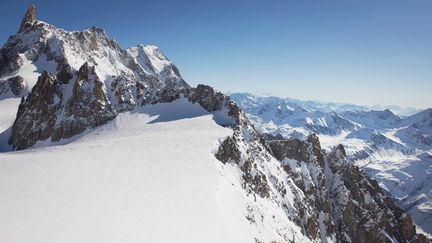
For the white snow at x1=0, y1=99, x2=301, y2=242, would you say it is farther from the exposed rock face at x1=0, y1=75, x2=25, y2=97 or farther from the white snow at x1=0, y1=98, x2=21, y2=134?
the exposed rock face at x1=0, y1=75, x2=25, y2=97

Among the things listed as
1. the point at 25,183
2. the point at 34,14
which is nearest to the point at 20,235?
the point at 25,183

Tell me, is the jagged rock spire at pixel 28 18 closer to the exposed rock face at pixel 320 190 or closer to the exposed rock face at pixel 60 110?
the exposed rock face at pixel 60 110

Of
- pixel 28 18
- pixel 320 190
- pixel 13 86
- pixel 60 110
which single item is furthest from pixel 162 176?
pixel 28 18

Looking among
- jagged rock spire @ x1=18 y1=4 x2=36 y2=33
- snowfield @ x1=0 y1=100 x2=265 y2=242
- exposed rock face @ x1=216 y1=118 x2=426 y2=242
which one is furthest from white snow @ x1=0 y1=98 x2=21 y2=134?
exposed rock face @ x1=216 y1=118 x2=426 y2=242

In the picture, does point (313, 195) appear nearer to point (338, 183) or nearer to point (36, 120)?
point (338, 183)

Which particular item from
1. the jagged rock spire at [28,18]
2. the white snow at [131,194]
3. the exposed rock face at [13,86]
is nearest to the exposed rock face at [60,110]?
the white snow at [131,194]
